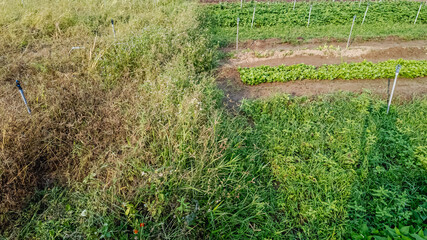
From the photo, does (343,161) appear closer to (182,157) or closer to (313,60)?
(182,157)

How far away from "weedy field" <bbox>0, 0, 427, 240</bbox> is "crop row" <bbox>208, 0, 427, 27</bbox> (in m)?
4.89

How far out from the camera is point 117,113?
4633mm

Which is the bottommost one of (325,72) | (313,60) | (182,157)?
(313,60)

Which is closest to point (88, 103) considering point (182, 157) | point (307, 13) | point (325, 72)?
point (182, 157)

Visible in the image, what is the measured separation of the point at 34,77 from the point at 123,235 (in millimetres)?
4285

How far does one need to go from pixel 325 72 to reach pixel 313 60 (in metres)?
1.35

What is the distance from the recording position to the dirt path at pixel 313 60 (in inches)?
261

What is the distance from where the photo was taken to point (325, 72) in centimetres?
704

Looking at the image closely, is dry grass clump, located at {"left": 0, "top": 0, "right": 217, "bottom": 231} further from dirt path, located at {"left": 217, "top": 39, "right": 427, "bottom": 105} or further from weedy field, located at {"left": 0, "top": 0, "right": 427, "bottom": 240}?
dirt path, located at {"left": 217, "top": 39, "right": 427, "bottom": 105}

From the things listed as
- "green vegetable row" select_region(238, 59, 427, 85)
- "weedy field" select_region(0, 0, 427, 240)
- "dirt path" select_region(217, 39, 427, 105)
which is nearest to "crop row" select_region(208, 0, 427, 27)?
"dirt path" select_region(217, 39, 427, 105)

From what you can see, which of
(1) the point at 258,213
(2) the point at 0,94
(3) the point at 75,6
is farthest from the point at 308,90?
(3) the point at 75,6

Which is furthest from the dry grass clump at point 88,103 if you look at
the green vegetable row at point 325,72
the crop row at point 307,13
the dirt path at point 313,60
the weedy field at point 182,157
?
the crop row at point 307,13

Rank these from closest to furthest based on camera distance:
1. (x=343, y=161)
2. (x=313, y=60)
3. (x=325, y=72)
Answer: (x=343, y=161) < (x=325, y=72) < (x=313, y=60)

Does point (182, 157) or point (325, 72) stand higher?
point (182, 157)
